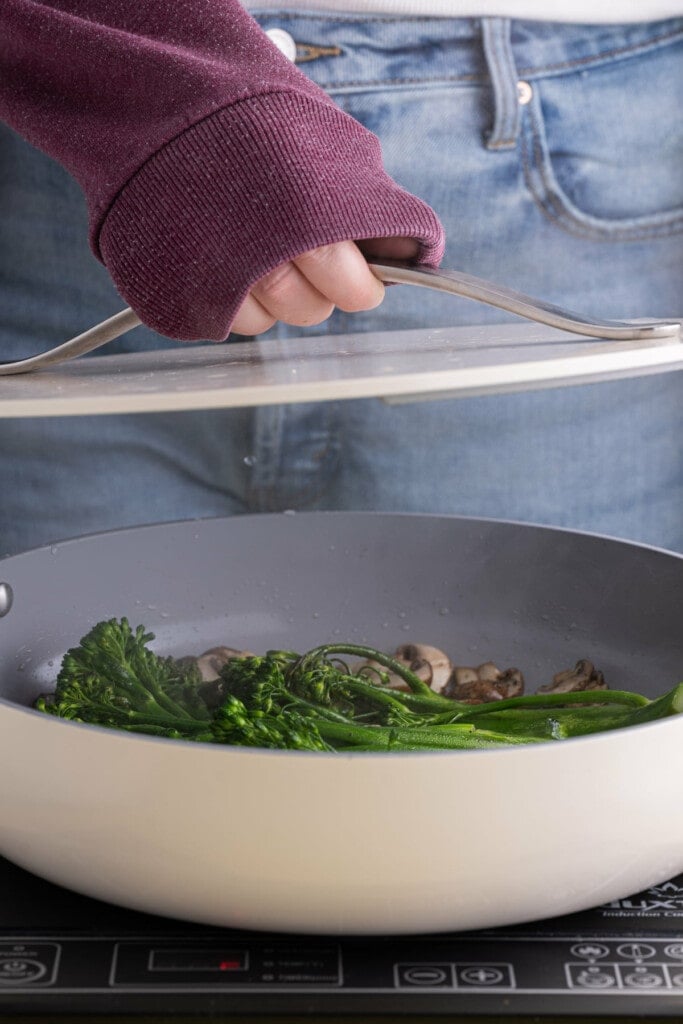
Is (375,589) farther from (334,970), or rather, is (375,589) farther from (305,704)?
(334,970)

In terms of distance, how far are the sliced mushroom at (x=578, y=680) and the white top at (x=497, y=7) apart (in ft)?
2.47

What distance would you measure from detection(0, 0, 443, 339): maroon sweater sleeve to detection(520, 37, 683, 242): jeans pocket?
0.62 m

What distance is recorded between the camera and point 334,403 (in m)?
1.41

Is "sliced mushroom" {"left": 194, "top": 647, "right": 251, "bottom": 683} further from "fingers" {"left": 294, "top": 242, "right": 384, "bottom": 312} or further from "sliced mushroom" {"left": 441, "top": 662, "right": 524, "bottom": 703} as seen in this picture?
"fingers" {"left": 294, "top": 242, "right": 384, "bottom": 312}

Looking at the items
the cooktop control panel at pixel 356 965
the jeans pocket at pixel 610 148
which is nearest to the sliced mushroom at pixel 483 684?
the cooktop control panel at pixel 356 965

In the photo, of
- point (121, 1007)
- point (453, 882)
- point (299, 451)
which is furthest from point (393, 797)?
point (299, 451)

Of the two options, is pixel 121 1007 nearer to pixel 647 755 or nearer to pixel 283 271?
pixel 647 755

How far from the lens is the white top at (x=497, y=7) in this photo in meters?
1.26

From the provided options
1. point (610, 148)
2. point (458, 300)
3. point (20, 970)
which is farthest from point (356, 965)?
point (610, 148)

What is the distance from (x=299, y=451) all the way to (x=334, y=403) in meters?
0.07

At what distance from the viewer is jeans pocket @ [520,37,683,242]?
1338 millimetres

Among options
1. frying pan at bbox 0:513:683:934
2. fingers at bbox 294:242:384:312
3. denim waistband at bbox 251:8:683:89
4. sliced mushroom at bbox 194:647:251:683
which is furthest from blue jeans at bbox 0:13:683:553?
frying pan at bbox 0:513:683:934

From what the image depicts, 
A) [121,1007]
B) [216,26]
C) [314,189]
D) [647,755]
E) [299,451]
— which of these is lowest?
[121,1007]

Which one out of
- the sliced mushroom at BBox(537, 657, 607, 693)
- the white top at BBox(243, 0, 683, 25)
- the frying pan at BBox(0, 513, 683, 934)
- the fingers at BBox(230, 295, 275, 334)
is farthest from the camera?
the white top at BBox(243, 0, 683, 25)
